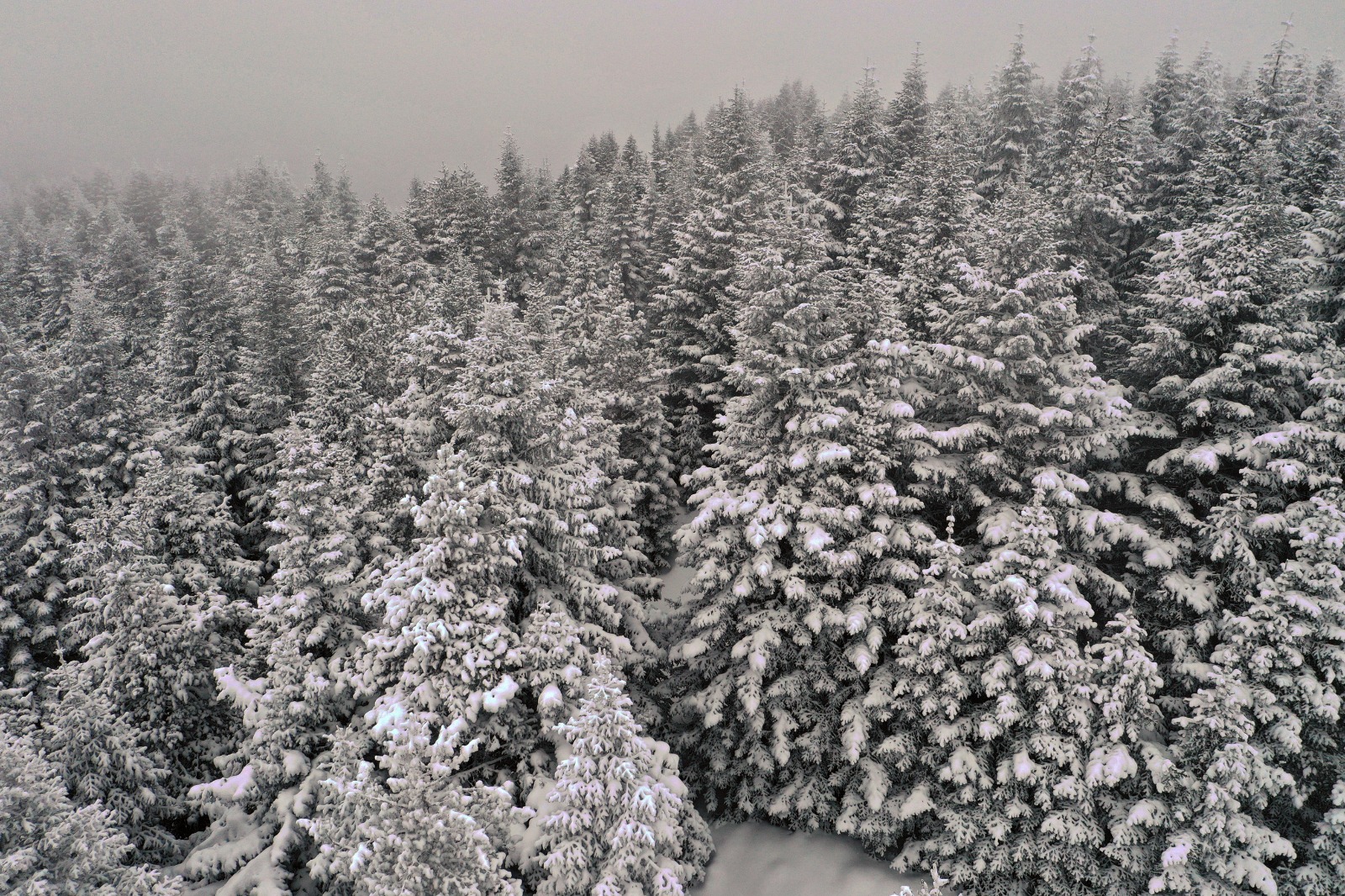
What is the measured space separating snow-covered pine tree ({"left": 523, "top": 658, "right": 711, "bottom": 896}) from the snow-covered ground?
18.1 ft

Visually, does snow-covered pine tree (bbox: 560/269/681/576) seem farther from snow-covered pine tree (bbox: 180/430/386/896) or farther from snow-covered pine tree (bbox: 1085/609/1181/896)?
snow-covered pine tree (bbox: 1085/609/1181/896)

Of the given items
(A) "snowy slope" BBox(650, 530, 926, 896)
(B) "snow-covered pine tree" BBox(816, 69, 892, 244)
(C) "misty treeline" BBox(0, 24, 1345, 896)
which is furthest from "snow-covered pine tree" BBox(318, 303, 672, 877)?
(B) "snow-covered pine tree" BBox(816, 69, 892, 244)

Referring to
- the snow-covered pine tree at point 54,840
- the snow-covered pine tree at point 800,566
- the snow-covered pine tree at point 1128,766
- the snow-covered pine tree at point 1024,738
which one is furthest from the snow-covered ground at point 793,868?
the snow-covered pine tree at point 54,840

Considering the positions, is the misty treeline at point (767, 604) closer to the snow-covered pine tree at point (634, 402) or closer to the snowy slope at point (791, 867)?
the snow-covered pine tree at point (634, 402)

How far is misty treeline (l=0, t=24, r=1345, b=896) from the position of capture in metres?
12.6

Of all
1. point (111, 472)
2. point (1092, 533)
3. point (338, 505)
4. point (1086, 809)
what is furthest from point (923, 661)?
point (111, 472)

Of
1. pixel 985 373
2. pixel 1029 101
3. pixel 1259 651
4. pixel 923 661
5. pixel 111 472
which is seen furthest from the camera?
pixel 1029 101

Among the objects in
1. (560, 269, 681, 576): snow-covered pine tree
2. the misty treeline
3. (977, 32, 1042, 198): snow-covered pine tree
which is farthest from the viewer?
(977, 32, 1042, 198): snow-covered pine tree

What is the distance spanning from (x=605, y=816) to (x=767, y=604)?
6.80 metres

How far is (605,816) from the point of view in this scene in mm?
11531

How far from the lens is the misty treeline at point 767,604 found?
12.6m

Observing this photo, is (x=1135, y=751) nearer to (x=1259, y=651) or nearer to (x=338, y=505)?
(x=1259, y=651)

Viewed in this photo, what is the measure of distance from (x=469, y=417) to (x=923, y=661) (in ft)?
38.5

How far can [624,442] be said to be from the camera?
24812 mm
